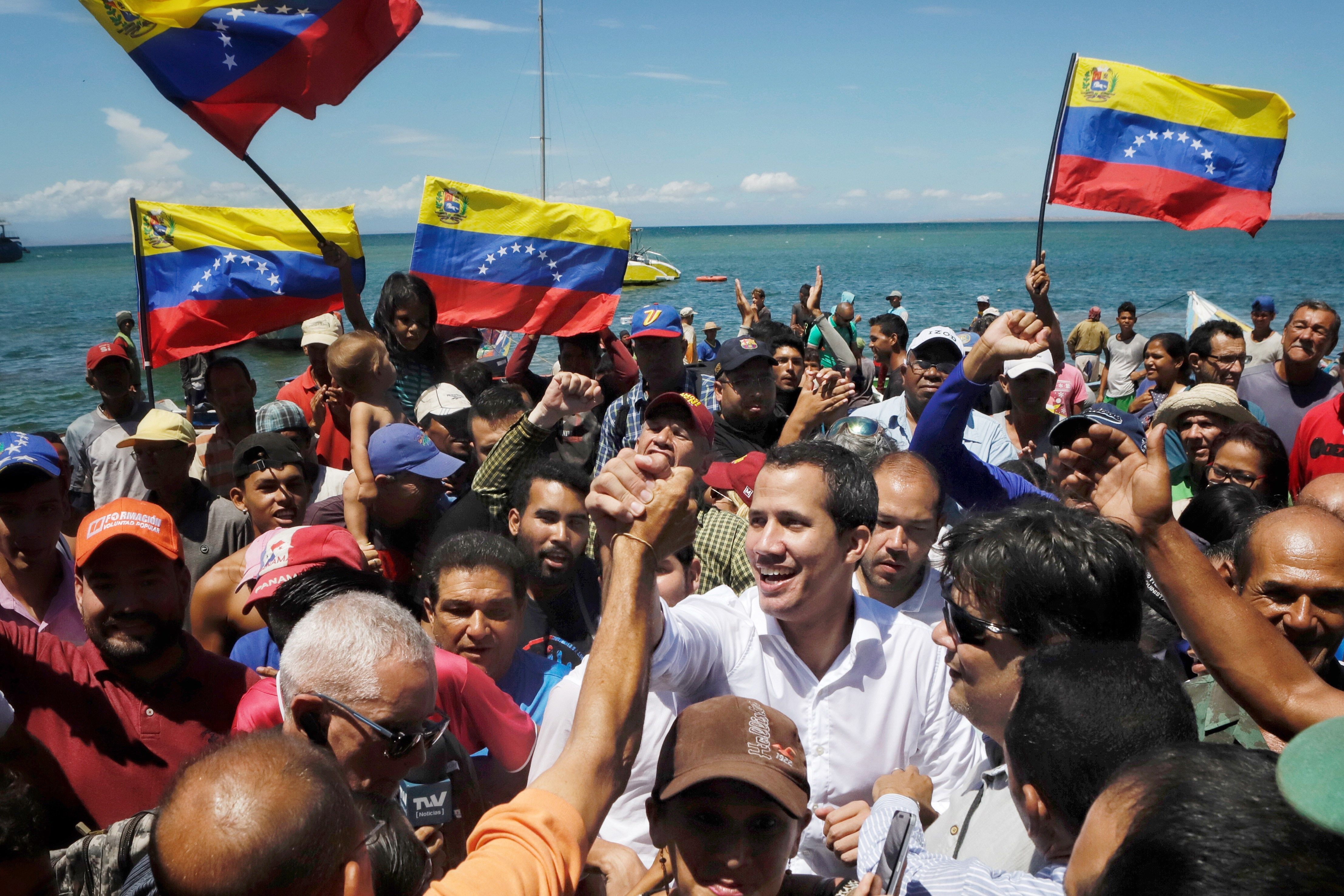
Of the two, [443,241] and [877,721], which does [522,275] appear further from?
[877,721]

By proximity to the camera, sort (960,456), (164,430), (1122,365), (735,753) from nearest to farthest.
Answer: (735,753) < (960,456) < (164,430) < (1122,365)

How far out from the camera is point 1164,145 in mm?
6703

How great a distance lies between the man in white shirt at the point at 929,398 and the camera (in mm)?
5207

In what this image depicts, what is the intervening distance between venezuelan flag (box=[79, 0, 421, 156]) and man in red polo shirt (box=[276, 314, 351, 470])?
4.09 ft

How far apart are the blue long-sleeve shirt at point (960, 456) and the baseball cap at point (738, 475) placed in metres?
0.73

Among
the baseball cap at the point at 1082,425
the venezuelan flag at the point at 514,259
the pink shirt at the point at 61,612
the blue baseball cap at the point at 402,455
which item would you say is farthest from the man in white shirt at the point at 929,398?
the pink shirt at the point at 61,612

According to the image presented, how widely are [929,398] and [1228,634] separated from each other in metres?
3.19

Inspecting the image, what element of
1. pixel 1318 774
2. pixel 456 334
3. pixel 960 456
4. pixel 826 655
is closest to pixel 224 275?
pixel 456 334

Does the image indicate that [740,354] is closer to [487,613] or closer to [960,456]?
[960,456]

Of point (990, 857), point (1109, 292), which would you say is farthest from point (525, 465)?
point (1109, 292)

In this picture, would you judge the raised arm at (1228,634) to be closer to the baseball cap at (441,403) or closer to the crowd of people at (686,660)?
the crowd of people at (686,660)

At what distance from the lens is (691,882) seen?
1875 mm

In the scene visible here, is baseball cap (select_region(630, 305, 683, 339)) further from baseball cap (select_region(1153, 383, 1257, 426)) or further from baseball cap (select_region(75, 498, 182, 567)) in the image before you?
baseball cap (select_region(75, 498, 182, 567))

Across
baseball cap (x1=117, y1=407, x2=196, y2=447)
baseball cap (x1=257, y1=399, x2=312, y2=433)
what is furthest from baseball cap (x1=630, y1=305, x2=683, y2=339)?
baseball cap (x1=117, y1=407, x2=196, y2=447)
